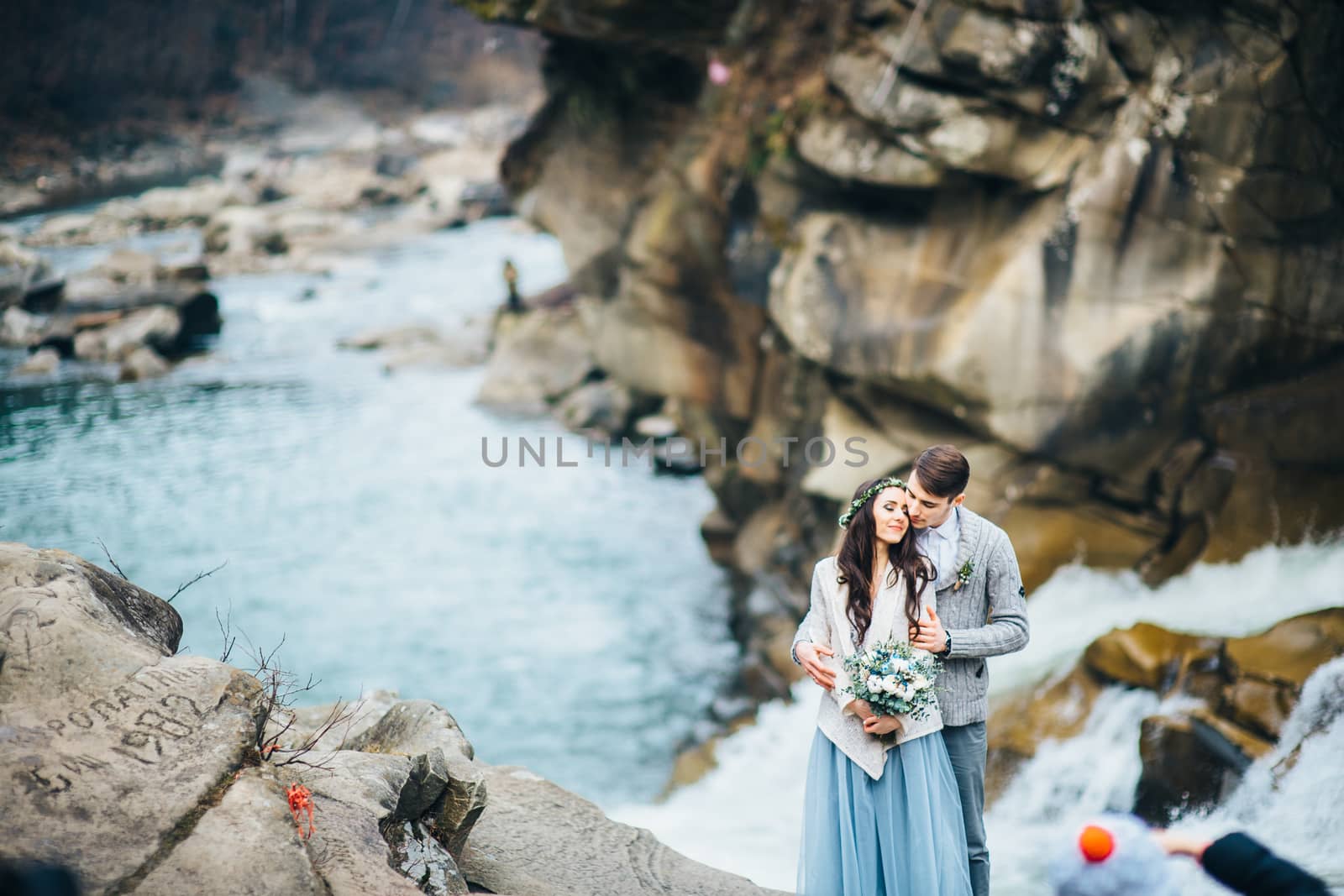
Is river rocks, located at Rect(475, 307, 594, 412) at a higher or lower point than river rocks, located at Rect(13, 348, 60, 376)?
higher

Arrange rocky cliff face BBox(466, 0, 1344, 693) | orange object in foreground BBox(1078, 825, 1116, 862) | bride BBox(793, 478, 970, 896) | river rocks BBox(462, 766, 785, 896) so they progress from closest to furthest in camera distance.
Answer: orange object in foreground BBox(1078, 825, 1116, 862)
bride BBox(793, 478, 970, 896)
river rocks BBox(462, 766, 785, 896)
rocky cliff face BBox(466, 0, 1344, 693)

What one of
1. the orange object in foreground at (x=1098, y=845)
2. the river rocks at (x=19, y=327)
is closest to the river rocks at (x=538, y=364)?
the river rocks at (x=19, y=327)

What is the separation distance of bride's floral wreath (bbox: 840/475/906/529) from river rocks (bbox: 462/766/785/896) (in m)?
1.79

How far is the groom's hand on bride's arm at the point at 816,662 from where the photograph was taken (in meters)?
3.14

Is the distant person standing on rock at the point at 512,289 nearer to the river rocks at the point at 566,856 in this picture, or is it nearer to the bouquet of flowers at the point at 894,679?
the river rocks at the point at 566,856

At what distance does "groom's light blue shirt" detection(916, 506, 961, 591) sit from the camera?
3.16m

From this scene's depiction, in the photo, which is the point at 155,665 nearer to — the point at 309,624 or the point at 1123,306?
the point at 1123,306

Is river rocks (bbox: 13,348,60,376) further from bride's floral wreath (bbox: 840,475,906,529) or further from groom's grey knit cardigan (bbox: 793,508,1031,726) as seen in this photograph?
groom's grey knit cardigan (bbox: 793,508,1031,726)

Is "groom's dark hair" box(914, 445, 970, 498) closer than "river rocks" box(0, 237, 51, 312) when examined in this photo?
Yes

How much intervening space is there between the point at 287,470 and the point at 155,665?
38.5 ft

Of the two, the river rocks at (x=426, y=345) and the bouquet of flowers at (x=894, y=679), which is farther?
the river rocks at (x=426, y=345)

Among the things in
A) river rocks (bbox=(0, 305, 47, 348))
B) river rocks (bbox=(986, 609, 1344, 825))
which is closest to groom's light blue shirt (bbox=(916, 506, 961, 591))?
river rocks (bbox=(986, 609, 1344, 825))

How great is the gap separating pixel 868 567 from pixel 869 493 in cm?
23

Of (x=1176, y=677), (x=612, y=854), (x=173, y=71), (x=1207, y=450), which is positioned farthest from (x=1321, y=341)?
(x=173, y=71)
